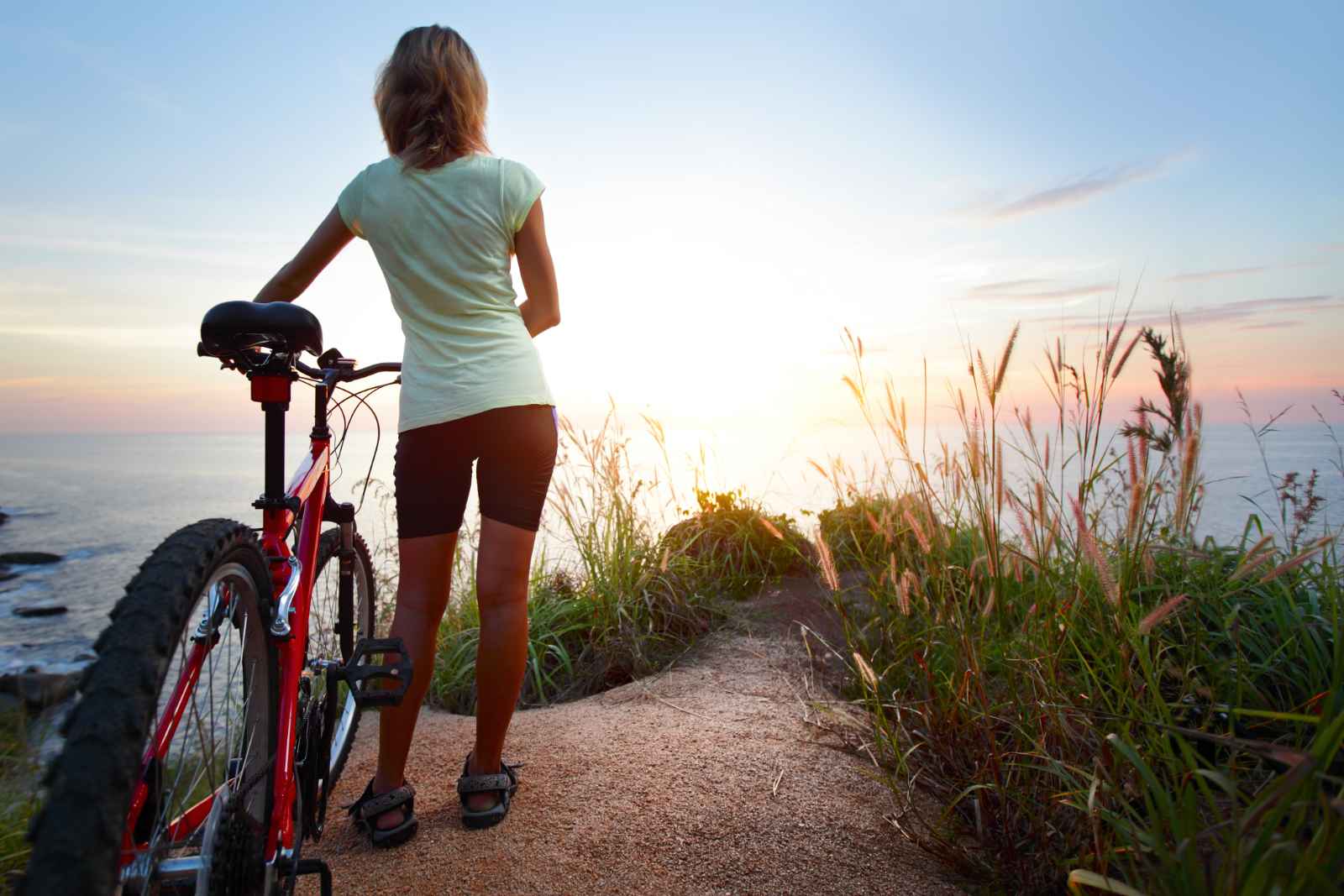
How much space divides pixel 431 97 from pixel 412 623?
4.99 feet

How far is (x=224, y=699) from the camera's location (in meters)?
1.83

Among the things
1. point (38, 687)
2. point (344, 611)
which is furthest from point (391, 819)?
point (38, 687)

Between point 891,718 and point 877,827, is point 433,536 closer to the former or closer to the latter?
point 877,827

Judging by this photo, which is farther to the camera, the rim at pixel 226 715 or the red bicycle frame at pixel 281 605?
the red bicycle frame at pixel 281 605

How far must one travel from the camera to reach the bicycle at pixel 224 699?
42.3 inches

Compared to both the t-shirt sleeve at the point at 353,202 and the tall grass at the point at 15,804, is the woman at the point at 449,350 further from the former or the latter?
the tall grass at the point at 15,804

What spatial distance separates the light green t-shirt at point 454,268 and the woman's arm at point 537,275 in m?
0.04

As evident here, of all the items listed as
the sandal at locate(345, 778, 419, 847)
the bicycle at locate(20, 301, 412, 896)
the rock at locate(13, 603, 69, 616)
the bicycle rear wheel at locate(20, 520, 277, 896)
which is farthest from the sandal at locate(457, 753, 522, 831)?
the rock at locate(13, 603, 69, 616)

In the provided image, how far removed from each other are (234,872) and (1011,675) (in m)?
1.92

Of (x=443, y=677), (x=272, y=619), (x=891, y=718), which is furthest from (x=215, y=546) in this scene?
(x=443, y=677)

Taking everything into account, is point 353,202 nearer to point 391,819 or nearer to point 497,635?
point 497,635

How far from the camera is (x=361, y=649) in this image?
2.01 meters

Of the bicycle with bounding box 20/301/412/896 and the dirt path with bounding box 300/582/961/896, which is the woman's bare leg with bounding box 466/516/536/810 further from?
the bicycle with bounding box 20/301/412/896

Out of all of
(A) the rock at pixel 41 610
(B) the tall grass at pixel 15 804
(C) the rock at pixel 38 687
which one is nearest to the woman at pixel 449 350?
(B) the tall grass at pixel 15 804
